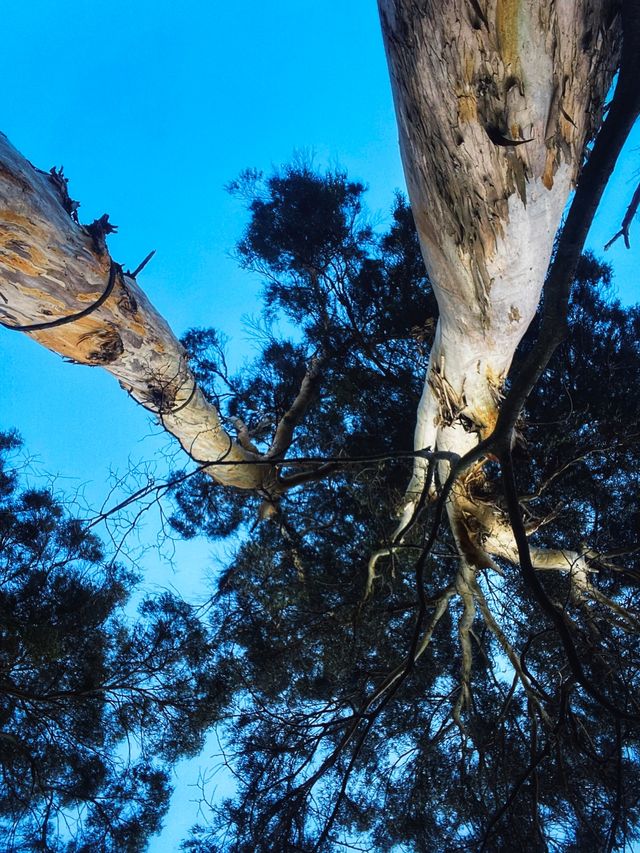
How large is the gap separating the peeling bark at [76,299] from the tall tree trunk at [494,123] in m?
0.83

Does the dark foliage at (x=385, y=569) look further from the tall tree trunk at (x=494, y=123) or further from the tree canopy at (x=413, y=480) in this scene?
the tall tree trunk at (x=494, y=123)

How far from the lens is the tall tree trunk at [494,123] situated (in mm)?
1002

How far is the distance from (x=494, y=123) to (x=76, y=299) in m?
1.19

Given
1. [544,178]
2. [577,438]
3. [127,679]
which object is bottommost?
[127,679]

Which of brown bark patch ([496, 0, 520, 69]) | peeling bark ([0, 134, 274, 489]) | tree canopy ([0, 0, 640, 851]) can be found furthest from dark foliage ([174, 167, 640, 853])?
brown bark patch ([496, 0, 520, 69])

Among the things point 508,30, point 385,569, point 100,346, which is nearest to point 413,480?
→ point 385,569

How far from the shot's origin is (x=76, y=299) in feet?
5.04

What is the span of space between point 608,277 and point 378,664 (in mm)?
2918

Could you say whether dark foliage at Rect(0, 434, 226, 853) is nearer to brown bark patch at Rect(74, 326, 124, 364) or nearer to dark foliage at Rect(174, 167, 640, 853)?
dark foliage at Rect(174, 167, 640, 853)

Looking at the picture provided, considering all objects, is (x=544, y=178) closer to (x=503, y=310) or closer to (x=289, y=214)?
(x=503, y=310)

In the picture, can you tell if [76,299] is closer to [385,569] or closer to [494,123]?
[494,123]

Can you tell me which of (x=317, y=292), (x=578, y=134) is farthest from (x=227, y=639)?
(x=578, y=134)

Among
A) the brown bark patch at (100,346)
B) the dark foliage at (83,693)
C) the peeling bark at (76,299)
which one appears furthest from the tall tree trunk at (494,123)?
the dark foliage at (83,693)

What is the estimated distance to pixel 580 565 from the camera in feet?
7.98
